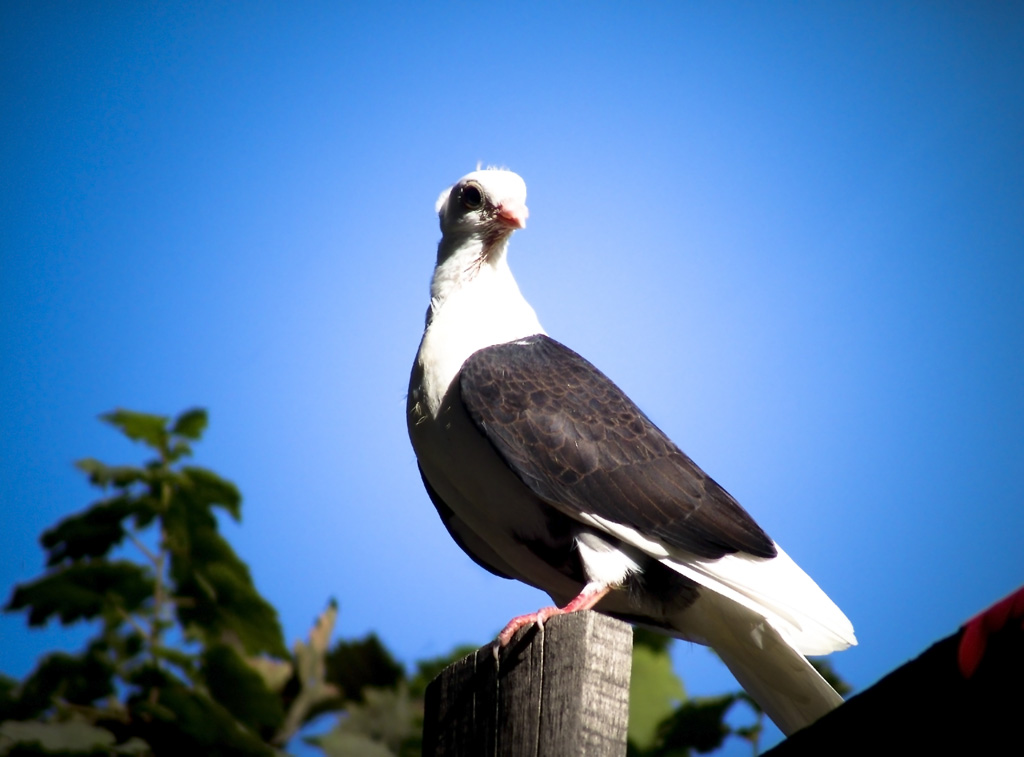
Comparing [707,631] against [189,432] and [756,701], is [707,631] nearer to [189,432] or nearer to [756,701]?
[756,701]

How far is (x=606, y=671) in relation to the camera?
2.30 m

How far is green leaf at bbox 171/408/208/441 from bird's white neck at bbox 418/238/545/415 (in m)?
1.22

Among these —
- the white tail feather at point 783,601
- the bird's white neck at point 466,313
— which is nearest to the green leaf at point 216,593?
the bird's white neck at point 466,313

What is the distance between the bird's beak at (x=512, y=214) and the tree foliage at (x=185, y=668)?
5.60 feet

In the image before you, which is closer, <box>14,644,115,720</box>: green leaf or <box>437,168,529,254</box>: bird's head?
<box>14,644,115,720</box>: green leaf

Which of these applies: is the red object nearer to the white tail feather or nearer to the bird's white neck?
the white tail feather

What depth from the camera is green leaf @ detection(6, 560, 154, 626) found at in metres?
3.84

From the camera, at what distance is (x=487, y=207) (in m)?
4.16

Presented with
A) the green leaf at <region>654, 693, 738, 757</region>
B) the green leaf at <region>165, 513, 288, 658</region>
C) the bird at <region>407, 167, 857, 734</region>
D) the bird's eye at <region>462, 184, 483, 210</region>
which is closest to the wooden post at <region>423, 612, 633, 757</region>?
the bird at <region>407, 167, 857, 734</region>

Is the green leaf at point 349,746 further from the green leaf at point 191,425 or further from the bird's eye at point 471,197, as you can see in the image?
the bird's eye at point 471,197

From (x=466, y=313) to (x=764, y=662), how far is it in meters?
1.81

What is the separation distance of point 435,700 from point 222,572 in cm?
166

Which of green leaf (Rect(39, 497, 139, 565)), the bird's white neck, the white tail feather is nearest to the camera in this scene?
the white tail feather

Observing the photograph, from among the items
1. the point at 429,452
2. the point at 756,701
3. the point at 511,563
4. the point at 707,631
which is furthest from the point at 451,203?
the point at 756,701
